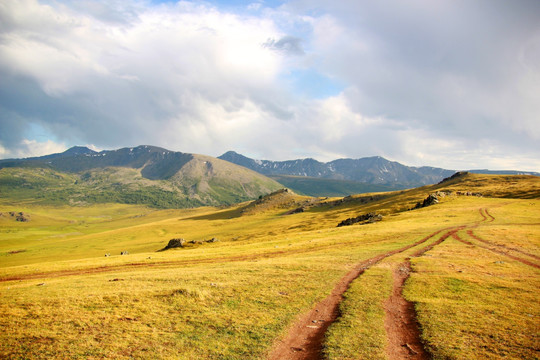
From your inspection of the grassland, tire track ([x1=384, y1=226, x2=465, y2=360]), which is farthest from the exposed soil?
the grassland

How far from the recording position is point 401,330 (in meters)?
16.3

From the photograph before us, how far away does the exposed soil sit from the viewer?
45.7 ft

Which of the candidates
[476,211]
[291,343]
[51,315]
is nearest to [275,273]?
[291,343]

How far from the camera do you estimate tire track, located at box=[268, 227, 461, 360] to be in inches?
552

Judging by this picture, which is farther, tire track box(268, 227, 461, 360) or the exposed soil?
tire track box(268, 227, 461, 360)

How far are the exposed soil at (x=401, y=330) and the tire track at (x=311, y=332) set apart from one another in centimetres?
334

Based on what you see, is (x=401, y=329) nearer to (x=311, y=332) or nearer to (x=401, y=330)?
(x=401, y=330)

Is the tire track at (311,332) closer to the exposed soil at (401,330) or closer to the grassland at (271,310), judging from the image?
the grassland at (271,310)

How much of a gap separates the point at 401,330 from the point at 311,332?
207 inches

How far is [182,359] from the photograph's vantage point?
43.4 feet

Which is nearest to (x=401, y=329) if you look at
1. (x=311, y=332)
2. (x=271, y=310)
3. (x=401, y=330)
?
(x=401, y=330)

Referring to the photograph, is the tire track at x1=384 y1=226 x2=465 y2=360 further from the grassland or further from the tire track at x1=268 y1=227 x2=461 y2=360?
the tire track at x1=268 y1=227 x2=461 y2=360

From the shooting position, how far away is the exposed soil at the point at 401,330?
548 inches

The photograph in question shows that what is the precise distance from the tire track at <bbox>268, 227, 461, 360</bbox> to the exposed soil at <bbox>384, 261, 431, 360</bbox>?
3343mm
